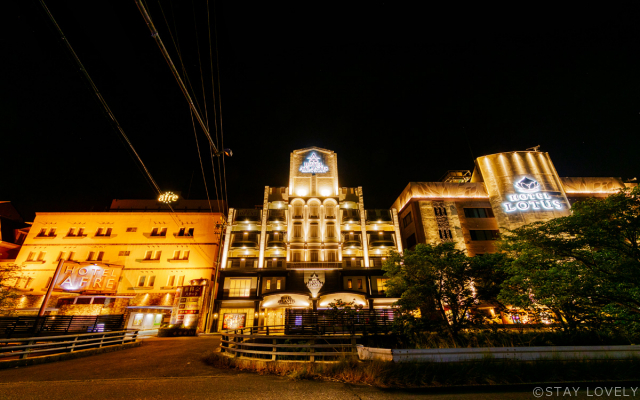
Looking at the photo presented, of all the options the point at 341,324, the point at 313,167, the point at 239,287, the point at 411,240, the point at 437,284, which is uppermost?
the point at 313,167

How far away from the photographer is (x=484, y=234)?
112 feet

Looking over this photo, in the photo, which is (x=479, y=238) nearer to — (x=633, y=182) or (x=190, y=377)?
(x=633, y=182)

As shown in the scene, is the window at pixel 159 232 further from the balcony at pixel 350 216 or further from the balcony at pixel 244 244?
the balcony at pixel 350 216

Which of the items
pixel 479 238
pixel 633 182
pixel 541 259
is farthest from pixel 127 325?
pixel 633 182

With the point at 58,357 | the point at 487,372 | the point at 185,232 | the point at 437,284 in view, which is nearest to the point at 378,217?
the point at 437,284

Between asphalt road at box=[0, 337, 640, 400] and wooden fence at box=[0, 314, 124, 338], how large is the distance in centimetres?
795

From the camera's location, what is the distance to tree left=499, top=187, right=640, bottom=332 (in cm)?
1125

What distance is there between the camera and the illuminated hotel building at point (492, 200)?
33688mm

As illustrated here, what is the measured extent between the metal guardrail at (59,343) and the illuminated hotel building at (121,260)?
1374cm

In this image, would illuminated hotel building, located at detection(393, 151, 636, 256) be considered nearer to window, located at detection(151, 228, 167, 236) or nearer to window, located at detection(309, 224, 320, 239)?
window, located at detection(309, 224, 320, 239)

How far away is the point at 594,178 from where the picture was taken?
3841cm

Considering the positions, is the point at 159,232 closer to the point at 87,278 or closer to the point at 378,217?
the point at 87,278

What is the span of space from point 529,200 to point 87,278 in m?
54.6

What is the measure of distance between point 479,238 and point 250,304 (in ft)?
99.8
